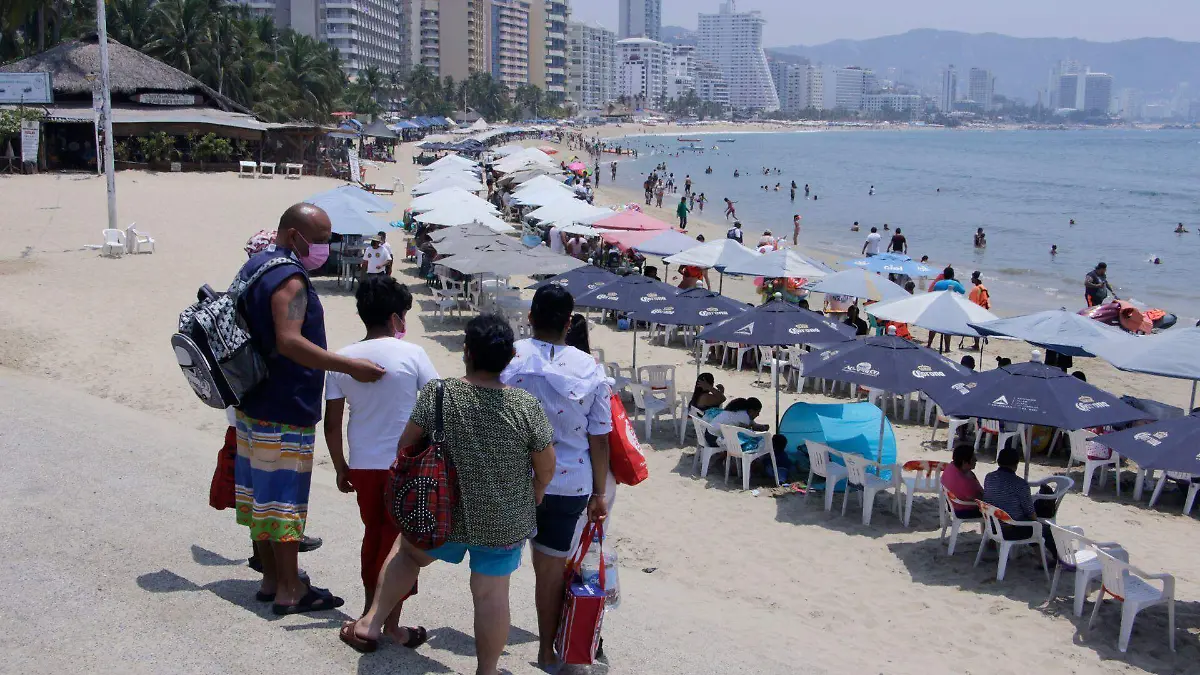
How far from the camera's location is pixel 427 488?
3.23 meters

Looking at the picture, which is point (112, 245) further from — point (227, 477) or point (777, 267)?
point (227, 477)

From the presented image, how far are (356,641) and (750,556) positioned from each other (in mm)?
4084

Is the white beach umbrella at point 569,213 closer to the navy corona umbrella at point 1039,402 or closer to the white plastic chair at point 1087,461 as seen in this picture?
the white plastic chair at point 1087,461

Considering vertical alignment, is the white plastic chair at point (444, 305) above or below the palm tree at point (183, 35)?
below

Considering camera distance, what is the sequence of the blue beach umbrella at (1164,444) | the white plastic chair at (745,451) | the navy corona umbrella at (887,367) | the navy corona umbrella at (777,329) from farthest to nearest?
1. the navy corona umbrella at (777,329)
2. the white plastic chair at (745,451)
3. the navy corona umbrella at (887,367)
4. the blue beach umbrella at (1164,444)

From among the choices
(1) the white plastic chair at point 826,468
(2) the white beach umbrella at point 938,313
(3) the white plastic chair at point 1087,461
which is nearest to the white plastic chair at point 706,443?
(1) the white plastic chair at point 826,468

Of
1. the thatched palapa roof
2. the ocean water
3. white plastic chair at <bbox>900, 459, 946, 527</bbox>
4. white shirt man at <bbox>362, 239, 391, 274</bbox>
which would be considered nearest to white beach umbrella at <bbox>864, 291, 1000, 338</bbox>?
white plastic chair at <bbox>900, 459, 946, 527</bbox>

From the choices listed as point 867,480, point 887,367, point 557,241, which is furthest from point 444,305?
point 867,480

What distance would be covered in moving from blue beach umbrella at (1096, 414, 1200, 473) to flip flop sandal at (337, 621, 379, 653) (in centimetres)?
527

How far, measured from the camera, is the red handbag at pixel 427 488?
10.6ft

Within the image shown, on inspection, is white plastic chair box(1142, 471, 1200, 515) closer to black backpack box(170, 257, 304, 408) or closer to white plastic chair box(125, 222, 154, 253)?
black backpack box(170, 257, 304, 408)

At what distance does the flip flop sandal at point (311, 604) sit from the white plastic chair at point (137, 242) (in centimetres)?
1424

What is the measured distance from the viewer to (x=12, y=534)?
4512 millimetres

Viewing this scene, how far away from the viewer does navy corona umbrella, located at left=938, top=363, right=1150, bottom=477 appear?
6.91m
